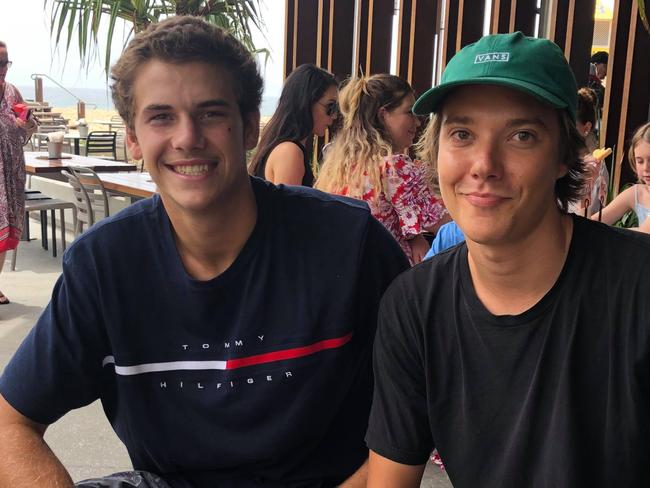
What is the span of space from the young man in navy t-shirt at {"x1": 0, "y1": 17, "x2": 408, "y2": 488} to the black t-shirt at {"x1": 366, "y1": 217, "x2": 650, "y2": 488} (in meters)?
0.22

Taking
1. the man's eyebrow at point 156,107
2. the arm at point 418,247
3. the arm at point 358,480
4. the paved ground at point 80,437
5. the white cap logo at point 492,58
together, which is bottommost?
the paved ground at point 80,437

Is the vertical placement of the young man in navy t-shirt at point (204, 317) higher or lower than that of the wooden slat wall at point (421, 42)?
lower

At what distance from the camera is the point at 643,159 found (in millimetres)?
3869

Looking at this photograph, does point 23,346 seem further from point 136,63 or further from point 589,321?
point 589,321

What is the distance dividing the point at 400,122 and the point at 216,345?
2.42 metres

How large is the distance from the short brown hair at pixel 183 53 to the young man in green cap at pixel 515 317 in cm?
55

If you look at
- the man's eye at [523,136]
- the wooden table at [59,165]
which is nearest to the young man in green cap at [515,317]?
the man's eye at [523,136]

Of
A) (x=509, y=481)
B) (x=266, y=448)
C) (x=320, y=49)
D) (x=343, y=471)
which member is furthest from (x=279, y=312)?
(x=320, y=49)

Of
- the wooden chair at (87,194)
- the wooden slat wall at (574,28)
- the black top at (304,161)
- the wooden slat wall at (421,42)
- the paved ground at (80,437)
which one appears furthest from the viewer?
the wooden slat wall at (421,42)

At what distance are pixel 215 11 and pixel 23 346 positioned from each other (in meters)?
5.86

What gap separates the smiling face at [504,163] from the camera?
56.4 inches

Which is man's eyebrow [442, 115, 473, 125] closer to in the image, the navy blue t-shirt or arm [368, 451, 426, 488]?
the navy blue t-shirt

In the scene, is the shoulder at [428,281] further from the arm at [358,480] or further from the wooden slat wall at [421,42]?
the wooden slat wall at [421,42]

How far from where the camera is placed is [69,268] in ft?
5.72
